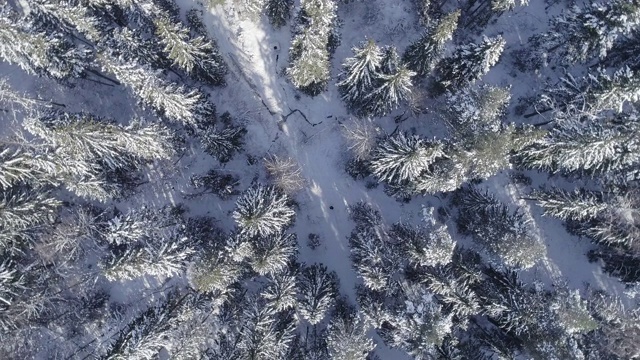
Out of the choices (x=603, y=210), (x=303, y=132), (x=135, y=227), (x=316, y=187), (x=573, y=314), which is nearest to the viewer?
(x=573, y=314)

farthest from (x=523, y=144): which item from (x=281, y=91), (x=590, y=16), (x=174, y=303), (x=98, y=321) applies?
(x=98, y=321)

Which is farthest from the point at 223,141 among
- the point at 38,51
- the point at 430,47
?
the point at 430,47

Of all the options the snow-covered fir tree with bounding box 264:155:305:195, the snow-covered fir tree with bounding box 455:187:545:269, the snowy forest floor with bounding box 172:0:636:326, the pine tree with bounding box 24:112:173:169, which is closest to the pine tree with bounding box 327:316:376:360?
the snowy forest floor with bounding box 172:0:636:326

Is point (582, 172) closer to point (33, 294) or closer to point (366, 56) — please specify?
point (366, 56)

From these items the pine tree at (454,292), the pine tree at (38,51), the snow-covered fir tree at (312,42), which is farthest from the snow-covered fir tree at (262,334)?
the pine tree at (38,51)

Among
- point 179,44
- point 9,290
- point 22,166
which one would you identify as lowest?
point 9,290

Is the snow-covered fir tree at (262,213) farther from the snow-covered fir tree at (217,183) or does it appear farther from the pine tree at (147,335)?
the pine tree at (147,335)

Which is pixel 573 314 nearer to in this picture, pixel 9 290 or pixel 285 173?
pixel 285 173
